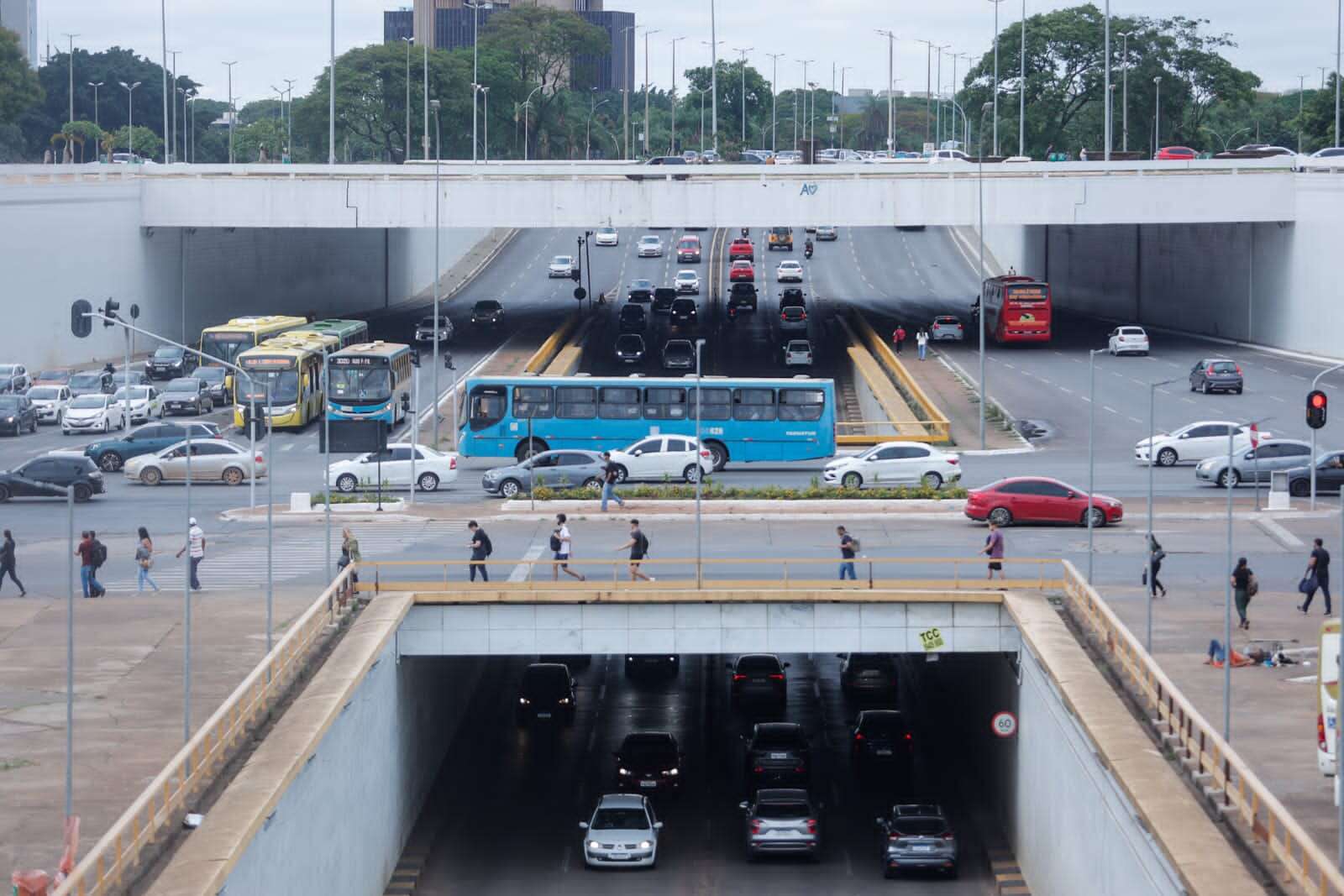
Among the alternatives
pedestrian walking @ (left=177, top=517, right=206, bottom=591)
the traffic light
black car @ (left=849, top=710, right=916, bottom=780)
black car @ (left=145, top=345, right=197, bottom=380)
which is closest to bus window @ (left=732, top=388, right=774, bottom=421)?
black car @ (left=849, top=710, right=916, bottom=780)

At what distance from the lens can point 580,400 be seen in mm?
54500

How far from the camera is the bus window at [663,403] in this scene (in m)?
54.2

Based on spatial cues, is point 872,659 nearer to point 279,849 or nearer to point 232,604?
point 232,604

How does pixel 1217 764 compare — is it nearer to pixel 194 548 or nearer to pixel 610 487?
pixel 194 548

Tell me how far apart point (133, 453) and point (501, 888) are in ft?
89.9

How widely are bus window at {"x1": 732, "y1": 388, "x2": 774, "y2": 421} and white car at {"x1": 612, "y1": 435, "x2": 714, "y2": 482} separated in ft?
10.7

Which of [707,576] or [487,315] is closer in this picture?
[707,576]

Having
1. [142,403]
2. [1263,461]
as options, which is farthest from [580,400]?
[1263,461]

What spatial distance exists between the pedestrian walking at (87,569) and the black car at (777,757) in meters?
13.5

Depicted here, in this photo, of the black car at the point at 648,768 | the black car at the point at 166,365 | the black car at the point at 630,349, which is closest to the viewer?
the black car at the point at 648,768

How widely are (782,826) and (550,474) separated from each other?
61.0ft

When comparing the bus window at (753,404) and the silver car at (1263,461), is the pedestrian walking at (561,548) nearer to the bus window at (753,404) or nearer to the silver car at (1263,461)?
the bus window at (753,404)

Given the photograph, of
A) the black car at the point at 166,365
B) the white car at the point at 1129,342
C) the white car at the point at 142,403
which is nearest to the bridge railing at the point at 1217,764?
the white car at the point at 142,403

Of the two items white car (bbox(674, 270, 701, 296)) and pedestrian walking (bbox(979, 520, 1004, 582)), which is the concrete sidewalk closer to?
pedestrian walking (bbox(979, 520, 1004, 582))
